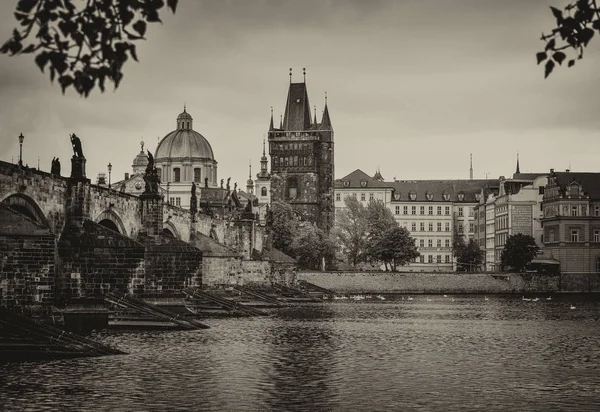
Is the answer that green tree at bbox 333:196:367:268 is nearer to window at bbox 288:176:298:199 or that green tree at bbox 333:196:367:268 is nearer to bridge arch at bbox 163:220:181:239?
window at bbox 288:176:298:199

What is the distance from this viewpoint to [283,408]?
21.8m

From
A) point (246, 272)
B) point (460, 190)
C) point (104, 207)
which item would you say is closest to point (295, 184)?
point (460, 190)

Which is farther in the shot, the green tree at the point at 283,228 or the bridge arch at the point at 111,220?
the green tree at the point at 283,228

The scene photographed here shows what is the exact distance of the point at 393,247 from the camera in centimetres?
13750

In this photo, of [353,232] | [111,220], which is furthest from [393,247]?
[111,220]

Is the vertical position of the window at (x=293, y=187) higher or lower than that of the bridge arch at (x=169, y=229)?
higher

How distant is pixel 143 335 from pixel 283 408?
61.8 ft

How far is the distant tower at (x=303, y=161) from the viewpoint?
16938 centimetres

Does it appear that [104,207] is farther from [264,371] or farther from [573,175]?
[573,175]

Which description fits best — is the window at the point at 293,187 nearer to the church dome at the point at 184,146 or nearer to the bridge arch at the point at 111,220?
the church dome at the point at 184,146

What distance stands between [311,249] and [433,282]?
55.1 ft

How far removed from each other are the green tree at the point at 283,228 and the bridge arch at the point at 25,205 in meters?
86.7

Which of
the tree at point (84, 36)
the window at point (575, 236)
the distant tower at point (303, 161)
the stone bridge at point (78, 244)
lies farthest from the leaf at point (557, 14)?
the distant tower at point (303, 161)

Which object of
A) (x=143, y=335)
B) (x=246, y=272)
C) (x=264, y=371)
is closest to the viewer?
(x=264, y=371)
